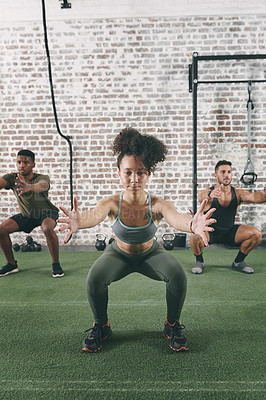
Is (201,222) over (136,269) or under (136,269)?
over

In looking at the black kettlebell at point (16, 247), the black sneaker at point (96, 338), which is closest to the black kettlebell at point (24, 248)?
the black kettlebell at point (16, 247)

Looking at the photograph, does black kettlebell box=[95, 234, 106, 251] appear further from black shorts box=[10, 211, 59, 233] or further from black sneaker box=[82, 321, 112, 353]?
black sneaker box=[82, 321, 112, 353]

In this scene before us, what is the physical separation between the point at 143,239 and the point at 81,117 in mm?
3033

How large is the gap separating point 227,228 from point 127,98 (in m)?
2.26

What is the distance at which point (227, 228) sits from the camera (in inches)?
133

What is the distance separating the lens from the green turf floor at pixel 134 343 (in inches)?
57.2

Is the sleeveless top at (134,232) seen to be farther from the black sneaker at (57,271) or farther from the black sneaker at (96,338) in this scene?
the black sneaker at (57,271)

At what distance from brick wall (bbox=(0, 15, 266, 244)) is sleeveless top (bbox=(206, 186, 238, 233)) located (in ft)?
3.31

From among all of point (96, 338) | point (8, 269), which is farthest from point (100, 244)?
point (96, 338)

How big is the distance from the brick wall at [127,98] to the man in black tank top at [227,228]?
937mm

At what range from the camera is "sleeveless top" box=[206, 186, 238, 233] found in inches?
133

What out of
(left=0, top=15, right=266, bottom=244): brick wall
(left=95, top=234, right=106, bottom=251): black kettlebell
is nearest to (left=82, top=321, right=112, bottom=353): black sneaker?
(left=95, top=234, right=106, bottom=251): black kettlebell

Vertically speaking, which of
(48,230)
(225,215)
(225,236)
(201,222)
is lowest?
(225,236)

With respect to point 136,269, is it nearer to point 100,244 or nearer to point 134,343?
point 134,343
